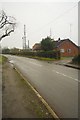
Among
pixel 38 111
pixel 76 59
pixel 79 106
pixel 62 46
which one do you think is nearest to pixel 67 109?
pixel 79 106

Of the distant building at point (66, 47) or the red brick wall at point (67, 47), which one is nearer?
the distant building at point (66, 47)

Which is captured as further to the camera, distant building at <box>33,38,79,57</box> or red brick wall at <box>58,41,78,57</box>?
red brick wall at <box>58,41,78,57</box>

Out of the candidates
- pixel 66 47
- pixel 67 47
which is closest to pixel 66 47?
pixel 66 47

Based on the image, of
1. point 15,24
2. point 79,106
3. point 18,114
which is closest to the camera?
point 18,114

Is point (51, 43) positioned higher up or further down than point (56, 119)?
higher up

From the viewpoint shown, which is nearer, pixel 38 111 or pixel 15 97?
pixel 38 111

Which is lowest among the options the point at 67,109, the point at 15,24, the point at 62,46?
the point at 67,109

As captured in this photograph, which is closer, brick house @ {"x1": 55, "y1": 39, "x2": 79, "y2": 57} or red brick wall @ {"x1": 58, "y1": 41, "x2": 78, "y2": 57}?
brick house @ {"x1": 55, "y1": 39, "x2": 79, "y2": 57}

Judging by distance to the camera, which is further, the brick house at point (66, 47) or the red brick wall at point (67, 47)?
the red brick wall at point (67, 47)

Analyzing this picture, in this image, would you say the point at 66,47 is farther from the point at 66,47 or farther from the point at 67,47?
the point at 67,47

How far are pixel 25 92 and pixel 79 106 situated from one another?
10.1ft

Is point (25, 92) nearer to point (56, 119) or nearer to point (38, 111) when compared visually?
point (38, 111)

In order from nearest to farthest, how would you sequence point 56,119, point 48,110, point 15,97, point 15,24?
1. point 56,119
2. point 48,110
3. point 15,97
4. point 15,24

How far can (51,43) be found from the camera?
179 feet
